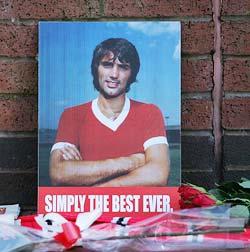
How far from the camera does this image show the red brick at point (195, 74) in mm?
1339

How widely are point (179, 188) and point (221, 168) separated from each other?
196 millimetres

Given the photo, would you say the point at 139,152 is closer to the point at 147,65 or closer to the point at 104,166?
the point at 104,166

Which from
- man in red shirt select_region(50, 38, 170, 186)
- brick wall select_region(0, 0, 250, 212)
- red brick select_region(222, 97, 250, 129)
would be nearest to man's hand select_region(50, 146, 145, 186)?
man in red shirt select_region(50, 38, 170, 186)

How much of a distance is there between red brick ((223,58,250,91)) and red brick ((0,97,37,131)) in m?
0.44

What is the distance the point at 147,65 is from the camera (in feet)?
4.15

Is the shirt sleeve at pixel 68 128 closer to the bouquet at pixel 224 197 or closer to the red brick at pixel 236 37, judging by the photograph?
the bouquet at pixel 224 197

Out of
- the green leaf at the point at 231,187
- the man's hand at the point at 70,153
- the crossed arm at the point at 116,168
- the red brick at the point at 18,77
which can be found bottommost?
the green leaf at the point at 231,187

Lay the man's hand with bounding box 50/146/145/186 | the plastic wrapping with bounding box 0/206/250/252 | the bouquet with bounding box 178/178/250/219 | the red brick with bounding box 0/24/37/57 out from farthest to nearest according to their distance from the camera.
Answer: the red brick with bounding box 0/24/37/57
the man's hand with bounding box 50/146/145/186
the bouquet with bounding box 178/178/250/219
the plastic wrapping with bounding box 0/206/250/252

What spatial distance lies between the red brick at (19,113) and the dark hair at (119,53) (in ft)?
0.58

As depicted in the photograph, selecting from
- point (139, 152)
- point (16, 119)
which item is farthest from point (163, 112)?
point (16, 119)

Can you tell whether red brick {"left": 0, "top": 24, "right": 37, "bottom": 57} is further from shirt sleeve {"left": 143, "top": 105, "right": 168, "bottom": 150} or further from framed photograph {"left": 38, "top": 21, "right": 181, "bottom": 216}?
shirt sleeve {"left": 143, "top": 105, "right": 168, "bottom": 150}

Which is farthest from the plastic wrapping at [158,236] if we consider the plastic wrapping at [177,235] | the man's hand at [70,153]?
the man's hand at [70,153]

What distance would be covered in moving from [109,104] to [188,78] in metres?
0.20

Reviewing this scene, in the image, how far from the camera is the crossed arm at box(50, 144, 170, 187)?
1243 mm
